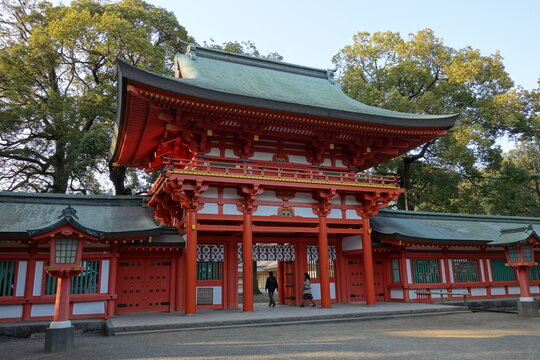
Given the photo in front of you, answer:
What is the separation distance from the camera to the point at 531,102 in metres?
32.1

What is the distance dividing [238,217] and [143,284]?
4625 millimetres

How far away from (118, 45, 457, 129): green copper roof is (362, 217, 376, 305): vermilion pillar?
15.0 feet

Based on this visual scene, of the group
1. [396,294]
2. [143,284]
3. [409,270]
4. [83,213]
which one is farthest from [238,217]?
[396,294]

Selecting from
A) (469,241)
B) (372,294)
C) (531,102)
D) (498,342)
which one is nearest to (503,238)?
(469,241)

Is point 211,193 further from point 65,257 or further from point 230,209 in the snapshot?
point 65,257

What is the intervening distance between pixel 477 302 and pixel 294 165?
10.3m

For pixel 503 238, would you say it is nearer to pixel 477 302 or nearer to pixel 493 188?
pixel 477 302

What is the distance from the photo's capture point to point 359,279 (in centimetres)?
1859

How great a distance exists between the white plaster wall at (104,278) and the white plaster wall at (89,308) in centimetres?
43

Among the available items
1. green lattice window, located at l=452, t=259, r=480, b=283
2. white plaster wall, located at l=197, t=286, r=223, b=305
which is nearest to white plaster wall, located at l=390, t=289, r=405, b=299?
green lattice window, located at l=452, t=259, r=480, b=283

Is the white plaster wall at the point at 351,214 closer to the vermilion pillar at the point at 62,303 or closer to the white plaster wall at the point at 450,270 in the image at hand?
the white plaster wall at the point at 450,270

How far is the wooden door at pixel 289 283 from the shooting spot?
17652mm

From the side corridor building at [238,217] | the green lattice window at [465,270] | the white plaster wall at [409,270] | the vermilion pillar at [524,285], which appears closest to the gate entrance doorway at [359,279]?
the side corridor building at [238,217]

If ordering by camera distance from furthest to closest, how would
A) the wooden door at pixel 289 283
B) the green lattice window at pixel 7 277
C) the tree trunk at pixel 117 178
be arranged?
the tree trunk at pixel 117 178 < the wooden door at pixel 289 283 < the green lattice window at pixel 7 277
